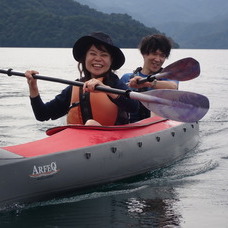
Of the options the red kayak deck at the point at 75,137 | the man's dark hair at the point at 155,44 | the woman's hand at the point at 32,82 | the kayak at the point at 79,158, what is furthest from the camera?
the man's dark hair at the point at 155,44

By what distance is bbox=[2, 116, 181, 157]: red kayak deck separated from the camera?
4.21 metres

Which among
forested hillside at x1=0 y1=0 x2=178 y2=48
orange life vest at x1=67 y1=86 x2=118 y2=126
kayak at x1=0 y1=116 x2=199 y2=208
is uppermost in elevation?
forested hillside at x1=0 y1=0 x2=178 y2=48

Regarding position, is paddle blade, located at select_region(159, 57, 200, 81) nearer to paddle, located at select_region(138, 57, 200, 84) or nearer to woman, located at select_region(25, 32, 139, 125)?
paddle, located at select_region(138, 57, 200, 84)

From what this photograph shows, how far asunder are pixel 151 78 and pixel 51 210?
5.93ft

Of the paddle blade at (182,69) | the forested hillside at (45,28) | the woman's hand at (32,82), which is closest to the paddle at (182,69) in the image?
the paddle blade at (182,69)

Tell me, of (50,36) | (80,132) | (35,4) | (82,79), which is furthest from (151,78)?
(35,4)

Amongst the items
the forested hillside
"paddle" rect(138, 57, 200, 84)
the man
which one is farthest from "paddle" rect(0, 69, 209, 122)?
the forested hillside

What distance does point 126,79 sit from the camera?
650cm

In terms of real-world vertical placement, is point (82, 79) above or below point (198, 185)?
above

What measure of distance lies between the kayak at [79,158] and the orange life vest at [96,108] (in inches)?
6.8

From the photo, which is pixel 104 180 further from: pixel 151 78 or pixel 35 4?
pixel 35 4

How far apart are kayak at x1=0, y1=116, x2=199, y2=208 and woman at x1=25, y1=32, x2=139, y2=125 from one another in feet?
0.70

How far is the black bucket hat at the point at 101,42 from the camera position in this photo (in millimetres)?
4828

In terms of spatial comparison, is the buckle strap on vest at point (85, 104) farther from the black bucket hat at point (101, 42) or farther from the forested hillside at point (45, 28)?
the forested hillside at point (45, 28)
